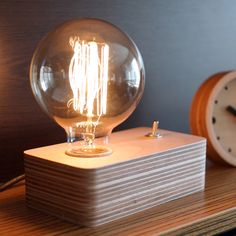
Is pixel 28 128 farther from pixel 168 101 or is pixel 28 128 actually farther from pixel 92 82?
pixel 168 101

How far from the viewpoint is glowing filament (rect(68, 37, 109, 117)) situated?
773 millimetres

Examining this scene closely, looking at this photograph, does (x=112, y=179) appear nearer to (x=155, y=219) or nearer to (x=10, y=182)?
(x=155, y=219)

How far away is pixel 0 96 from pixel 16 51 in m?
0.08

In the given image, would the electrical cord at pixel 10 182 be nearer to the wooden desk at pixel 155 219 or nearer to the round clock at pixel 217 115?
the wooden desk at pixel 155 219

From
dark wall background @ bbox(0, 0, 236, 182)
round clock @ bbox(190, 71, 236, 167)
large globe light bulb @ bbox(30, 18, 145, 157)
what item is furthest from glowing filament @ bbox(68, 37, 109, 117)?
round clock @ bbox(190, 71, 236, 167)

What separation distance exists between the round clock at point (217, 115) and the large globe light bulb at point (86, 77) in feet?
0.73

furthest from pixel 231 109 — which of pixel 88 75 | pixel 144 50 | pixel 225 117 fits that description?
pixel 88 75

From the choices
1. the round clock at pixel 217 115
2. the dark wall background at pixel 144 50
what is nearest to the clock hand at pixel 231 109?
the round clock at pixel 217 115

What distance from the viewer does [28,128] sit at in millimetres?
930

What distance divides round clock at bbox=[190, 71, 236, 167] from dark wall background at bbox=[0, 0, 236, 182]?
5.4 inches

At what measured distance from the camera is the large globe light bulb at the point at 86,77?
766 mm

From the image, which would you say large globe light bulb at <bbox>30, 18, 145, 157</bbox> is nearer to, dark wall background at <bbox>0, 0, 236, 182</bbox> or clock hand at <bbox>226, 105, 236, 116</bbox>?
dark wall background at <bbox>0, 0, 236, 182</bbox>

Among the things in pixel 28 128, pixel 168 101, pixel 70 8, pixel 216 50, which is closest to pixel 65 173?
pixel 28 128

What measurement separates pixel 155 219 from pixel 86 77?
23cm
